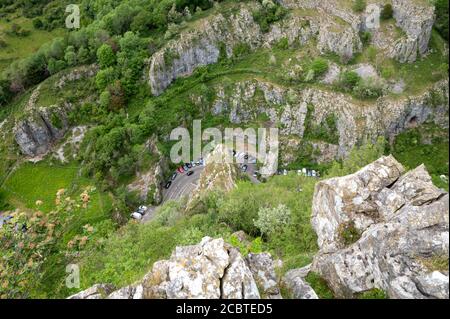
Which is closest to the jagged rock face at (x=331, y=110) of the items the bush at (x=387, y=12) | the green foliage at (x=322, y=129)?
the green foliage at (x=322, y=129)

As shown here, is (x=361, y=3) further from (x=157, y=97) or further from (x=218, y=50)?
(x=157, y=97)

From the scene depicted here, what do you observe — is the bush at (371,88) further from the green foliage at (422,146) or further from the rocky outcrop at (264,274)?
the rocky outcrop at (264,274)

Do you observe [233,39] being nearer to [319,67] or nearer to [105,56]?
[319,67]

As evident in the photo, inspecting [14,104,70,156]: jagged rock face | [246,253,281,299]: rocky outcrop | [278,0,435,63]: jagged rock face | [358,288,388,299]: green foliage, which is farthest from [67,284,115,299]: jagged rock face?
[278,0,435,63]: jagged rock face

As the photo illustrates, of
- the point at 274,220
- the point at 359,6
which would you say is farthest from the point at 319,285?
the point at 359,6

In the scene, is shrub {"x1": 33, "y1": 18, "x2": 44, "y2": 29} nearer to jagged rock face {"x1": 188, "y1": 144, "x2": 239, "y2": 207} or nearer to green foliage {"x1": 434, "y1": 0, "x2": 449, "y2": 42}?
jagged rock face {"x1": 188, "y1": 144, "x2": 239, "y2": 207}

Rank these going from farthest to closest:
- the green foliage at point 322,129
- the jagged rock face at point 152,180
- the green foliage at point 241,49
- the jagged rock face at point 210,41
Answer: the green foliage at point 241,49 → the jagged rock face at point 210,41 → the green foliage at point 322,129 → the jagged rock face at point 152,180
